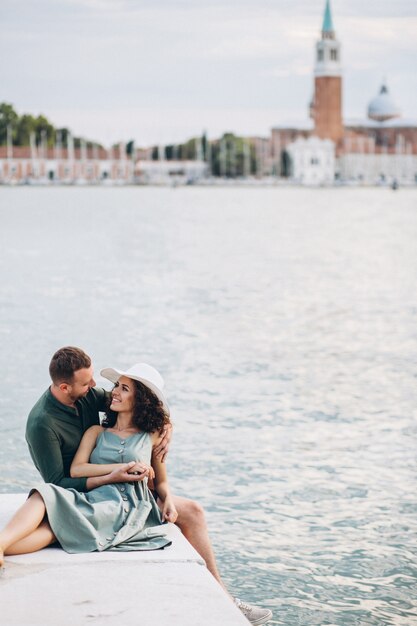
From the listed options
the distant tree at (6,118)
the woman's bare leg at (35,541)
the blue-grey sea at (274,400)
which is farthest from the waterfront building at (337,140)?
the woman's bare leg at (35,541)

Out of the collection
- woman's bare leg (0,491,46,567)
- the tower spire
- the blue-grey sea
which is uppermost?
the tower spire

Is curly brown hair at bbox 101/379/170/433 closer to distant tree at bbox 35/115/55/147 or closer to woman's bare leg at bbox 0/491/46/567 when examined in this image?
woman's bare leg at bbox 0/491/46/567

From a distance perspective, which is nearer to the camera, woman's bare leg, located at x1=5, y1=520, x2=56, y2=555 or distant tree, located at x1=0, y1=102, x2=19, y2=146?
woman's bare leg, located at x1=5, y1=520, x2=56, y2=555

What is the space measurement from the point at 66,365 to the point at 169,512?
1.83 feet

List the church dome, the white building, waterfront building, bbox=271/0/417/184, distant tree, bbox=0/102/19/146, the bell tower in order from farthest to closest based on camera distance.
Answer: the church dome, the bell tower, waterfront building, bbox=271/0/417/184, the white building, distant tree, bbox=0/102/19/146

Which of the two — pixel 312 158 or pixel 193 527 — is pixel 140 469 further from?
pixel 312 158

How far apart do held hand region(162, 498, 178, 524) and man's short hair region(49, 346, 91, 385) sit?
0.49 metres

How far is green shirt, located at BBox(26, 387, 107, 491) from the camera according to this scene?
4.04 meters

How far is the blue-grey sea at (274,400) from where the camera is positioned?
5.39 m

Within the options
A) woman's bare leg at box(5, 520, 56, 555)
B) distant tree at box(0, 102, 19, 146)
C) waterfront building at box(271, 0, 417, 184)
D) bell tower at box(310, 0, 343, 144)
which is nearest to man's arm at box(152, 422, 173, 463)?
woman's bare leg at box(5, 520, 56, 555)

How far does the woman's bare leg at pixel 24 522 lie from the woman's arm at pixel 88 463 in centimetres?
28

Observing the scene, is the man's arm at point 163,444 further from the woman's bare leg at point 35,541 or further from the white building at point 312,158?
the white building at point 312,158

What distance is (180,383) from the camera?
10086mm

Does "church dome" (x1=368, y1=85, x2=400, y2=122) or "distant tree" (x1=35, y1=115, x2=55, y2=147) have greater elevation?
"church dome" (x1=368, y1=85, x2=400, y2=122)
